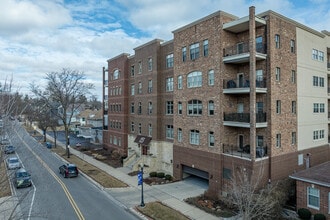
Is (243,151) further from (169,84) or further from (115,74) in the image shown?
(115,74)

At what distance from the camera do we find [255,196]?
677 inches

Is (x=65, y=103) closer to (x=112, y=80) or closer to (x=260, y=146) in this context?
(x=112, y=80)

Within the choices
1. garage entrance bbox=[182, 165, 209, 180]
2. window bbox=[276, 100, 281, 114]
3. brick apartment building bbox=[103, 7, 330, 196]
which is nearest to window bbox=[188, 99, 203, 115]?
brick apartment building bbox=[103, 7, 330, 196]

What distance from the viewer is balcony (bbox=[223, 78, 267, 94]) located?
791 inches

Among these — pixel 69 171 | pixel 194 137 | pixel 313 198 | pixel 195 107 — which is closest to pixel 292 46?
pixel 195 107

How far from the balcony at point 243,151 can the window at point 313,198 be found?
3.82 m

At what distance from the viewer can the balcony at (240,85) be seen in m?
20.1

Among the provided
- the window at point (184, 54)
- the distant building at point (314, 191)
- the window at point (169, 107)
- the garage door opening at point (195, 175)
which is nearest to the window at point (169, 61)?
the window at point (184, 54)

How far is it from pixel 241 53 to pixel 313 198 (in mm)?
12101

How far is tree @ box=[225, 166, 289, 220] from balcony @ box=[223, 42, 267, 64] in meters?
8.70

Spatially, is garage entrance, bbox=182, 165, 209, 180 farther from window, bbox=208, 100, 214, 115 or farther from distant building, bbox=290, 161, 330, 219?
distant building, bbox=290, 161, 330, 219

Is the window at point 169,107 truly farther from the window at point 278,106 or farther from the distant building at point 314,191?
the distant building at point 314,191

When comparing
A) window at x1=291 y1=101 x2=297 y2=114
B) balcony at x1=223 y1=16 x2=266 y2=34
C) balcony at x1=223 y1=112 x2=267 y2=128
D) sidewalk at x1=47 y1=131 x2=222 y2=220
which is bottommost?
sidewalk at x1=47 y1=131 x2=222 y2=220

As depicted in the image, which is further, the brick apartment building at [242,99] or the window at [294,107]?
the window at [294,107]
